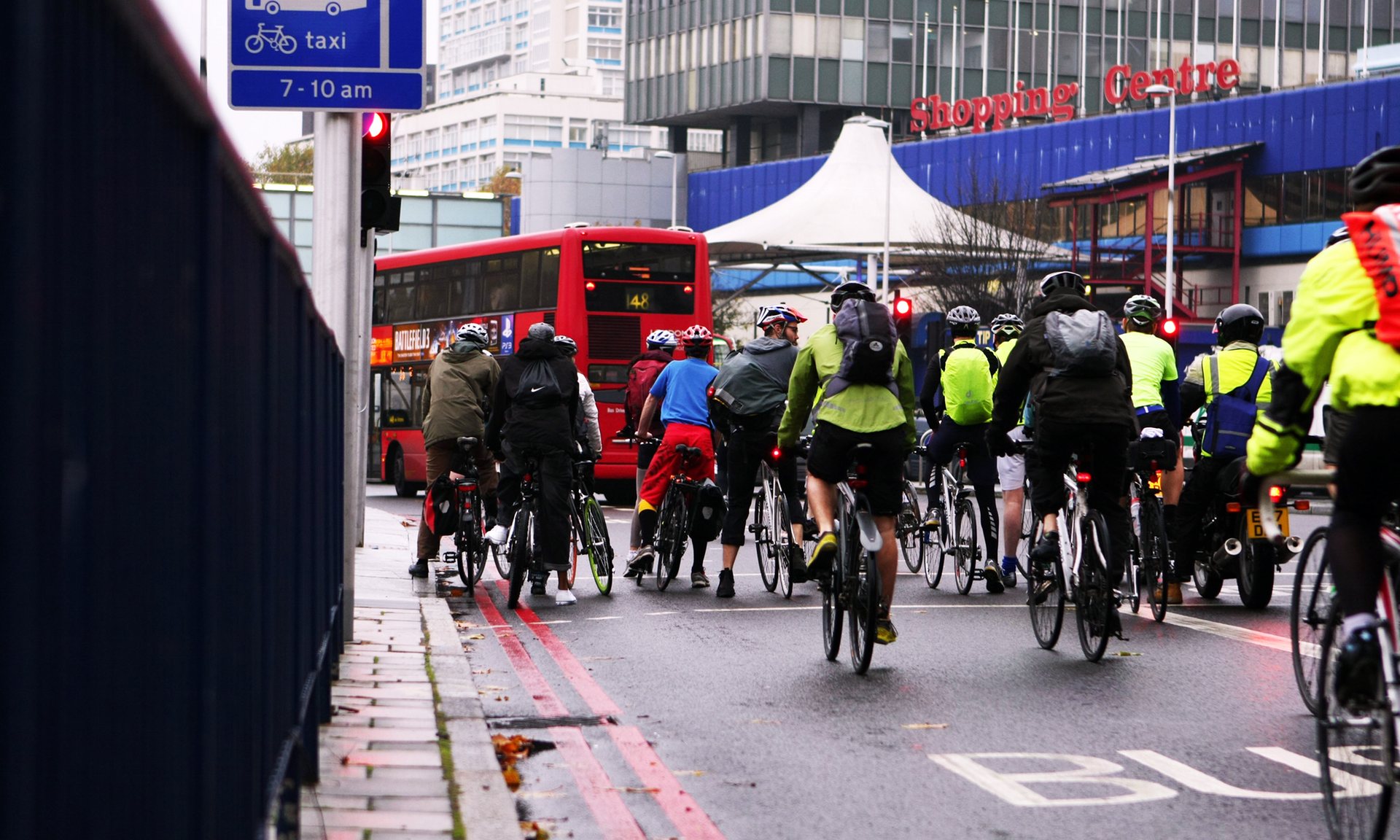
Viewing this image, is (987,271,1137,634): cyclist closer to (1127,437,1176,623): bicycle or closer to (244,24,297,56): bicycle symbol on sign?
(1127,437,1176,623): bicycle

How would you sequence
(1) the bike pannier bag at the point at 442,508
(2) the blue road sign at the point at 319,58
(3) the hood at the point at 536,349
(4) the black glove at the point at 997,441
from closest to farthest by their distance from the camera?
1. (2) the blue road sign at the point at 319,58
2. (4) the black glove at the point at 997,441
3. (3) the hood at the point at 536,349
4. (1) the bike pannier bag at the point at 442,508

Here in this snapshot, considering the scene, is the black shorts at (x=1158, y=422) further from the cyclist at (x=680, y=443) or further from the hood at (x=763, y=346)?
the cyclist at (x=680, y=443)

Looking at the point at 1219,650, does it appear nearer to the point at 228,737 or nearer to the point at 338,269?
the point at 338,269

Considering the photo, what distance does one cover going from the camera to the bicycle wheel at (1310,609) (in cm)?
538

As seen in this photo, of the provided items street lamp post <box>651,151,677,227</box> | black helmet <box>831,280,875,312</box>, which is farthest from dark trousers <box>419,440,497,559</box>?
street lamp post <box>651,151,677,227</box>

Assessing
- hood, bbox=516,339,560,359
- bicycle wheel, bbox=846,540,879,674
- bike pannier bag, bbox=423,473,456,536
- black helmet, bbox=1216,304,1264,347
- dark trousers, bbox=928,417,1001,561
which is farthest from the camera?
bike pannier bag, bbox=423,473,456,536

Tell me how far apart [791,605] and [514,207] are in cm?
8353

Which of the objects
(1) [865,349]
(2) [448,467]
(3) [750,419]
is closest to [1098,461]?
(1) [865,349]

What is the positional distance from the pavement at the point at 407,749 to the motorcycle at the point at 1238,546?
474 centimetres

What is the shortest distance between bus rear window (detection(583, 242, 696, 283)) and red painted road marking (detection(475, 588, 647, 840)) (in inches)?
668

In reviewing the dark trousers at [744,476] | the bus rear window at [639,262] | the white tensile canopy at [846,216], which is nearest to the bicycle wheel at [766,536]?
the dark trousers at [744,476]

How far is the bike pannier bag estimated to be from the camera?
1336cm

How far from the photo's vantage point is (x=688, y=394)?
13.4 m

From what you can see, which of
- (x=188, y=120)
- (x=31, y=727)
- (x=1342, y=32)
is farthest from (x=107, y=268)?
(x=1342, y=32)
